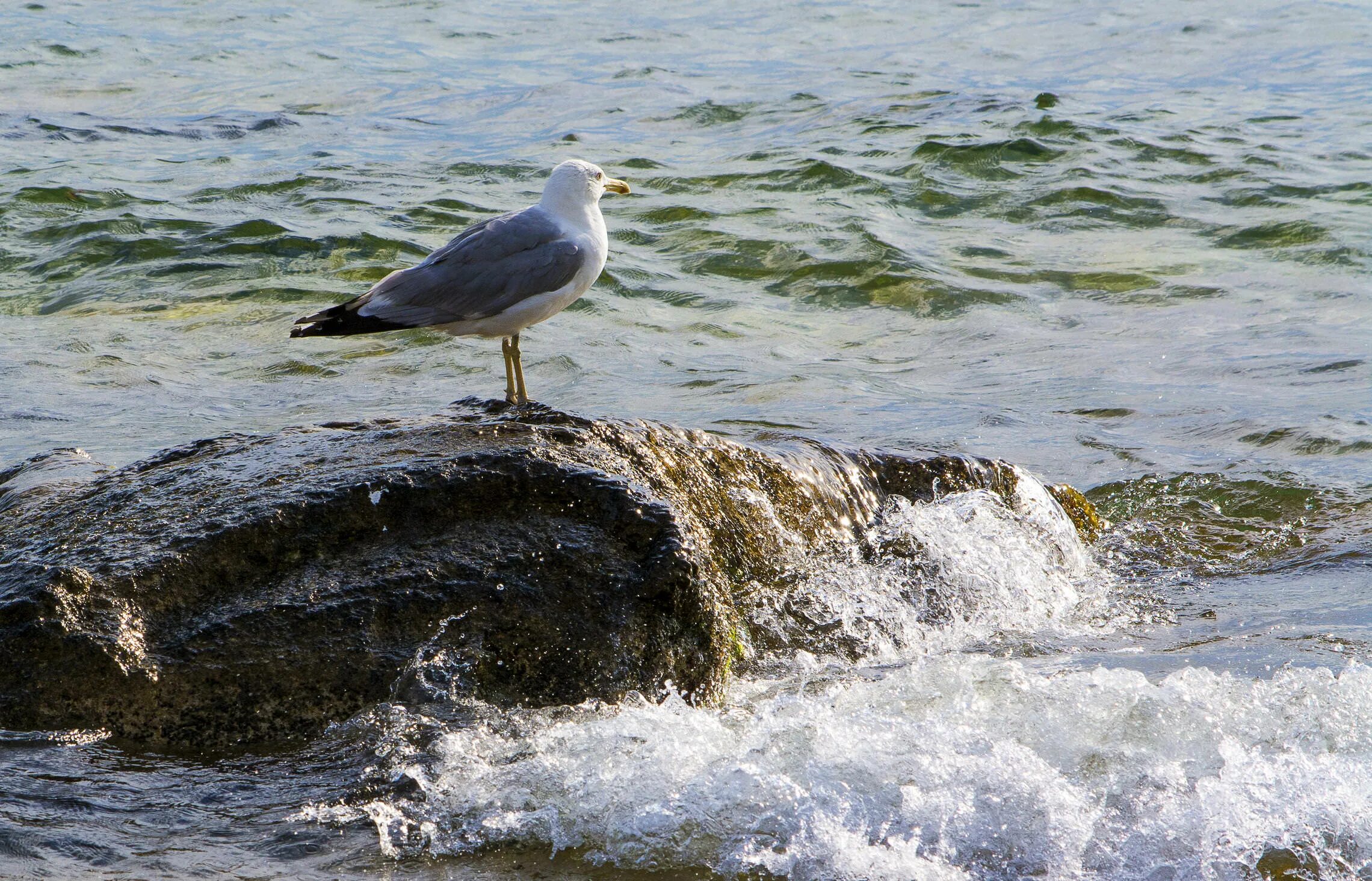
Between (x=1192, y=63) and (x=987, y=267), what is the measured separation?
841 cm

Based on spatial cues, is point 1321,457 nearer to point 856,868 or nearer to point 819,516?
point 819,516

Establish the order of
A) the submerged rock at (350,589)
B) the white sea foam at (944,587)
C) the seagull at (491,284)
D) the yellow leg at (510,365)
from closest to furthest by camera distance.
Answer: the submerged rock at (350,589) < the white sea foam at (944,587) < the seagull at (491,284) < the yellow leg at (510,365)

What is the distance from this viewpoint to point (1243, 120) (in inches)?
556

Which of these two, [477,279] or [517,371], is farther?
[517,371]

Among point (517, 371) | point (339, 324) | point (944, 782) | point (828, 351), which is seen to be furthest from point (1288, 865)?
point (828, 351)

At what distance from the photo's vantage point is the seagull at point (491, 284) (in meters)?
5.04

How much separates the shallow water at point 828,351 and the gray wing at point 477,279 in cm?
114

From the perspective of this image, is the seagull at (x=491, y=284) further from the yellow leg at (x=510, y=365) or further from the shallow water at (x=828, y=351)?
the shallow water at (x=828, y=351)

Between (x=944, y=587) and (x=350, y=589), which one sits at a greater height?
(x=350, y=589)

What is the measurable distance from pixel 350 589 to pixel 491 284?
1.65 m

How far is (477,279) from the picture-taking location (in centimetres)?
510

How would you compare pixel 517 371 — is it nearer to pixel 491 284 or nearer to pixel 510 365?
pixel 510 365

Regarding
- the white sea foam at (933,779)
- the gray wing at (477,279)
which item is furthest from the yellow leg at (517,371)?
the white sea foam at (933,779)

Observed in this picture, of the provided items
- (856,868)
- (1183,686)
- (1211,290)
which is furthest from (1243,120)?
(856,868)
